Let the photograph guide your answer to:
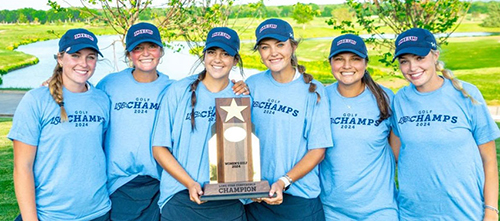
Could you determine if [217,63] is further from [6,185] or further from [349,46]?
[6,185]

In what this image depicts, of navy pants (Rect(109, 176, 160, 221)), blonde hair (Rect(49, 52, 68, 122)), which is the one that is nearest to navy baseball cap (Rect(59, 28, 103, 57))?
blonde hair (Rect(49, 52, 68, 122))

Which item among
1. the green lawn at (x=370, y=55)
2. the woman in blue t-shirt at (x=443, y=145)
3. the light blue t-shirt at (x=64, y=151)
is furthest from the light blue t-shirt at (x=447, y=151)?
the green lawn at (x=370, y=55)

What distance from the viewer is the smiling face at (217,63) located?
3232 mm

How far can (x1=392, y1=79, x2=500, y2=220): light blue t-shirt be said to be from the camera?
312 centimetres

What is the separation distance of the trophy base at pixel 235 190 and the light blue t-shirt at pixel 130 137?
560 millimetres

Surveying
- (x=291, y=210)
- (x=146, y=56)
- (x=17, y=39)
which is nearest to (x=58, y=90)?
(x=146, y=56)

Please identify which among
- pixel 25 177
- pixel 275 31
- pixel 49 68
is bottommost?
pixel 25 177

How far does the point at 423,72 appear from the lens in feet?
10.7

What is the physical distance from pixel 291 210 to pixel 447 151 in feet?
3.56

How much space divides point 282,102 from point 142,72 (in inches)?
42.6

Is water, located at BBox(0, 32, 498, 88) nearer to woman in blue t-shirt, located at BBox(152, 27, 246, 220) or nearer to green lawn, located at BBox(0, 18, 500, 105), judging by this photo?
green lawn, located at BBox(0, 18, 500, 105)

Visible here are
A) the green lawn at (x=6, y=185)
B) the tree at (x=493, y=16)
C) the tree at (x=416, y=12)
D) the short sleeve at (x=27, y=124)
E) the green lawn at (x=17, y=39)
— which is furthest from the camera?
the tree at (x=493, y=16)

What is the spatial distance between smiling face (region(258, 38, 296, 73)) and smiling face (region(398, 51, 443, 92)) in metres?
0.81

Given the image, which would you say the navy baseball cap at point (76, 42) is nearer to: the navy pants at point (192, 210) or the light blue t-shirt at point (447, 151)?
the navy pants at point (192, 210)
